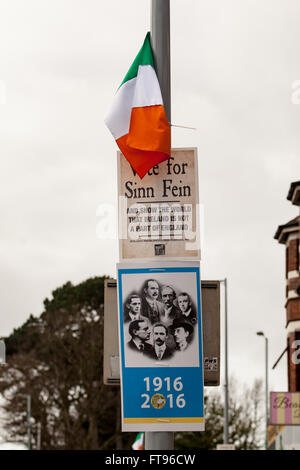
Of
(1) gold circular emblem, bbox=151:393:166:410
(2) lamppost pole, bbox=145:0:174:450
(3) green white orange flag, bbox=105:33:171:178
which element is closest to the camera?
(1) gold circular emblem, bbox=151:393:166:410

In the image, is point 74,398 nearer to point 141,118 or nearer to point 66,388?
point 66,388

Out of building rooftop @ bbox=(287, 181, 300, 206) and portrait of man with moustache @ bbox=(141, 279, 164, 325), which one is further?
building rooftop @ bbox=(287, 181, 300, 206)

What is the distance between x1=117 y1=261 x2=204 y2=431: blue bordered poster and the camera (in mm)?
6699

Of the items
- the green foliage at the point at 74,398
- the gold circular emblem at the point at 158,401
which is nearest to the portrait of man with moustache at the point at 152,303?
the gold circular emblem at the point at 158,401

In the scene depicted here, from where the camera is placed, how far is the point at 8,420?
63281mm

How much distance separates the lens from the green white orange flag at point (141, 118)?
23.1ft

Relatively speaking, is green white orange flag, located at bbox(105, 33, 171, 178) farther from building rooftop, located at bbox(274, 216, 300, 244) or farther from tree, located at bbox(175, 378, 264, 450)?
tree, located at bbox(175, 378, 264, 450)

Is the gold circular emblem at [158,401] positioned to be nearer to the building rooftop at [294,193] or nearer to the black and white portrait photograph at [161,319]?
the black and white portrait photograph at [161,319]

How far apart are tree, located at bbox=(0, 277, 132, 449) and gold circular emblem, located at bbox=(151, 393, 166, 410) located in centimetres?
5344

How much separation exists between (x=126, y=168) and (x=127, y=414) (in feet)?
5.61

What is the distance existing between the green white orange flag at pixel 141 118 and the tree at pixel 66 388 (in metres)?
52.8

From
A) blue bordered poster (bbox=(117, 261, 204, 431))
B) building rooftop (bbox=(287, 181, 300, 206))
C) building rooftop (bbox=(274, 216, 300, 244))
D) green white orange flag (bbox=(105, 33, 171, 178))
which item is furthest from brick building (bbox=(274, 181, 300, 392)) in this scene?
blue bordered poster (bbox=(117, 261, 204, 431))

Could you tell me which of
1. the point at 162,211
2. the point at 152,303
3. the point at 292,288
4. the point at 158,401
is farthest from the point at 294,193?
the point at 158,401
